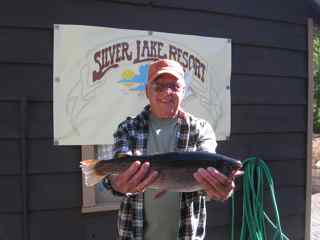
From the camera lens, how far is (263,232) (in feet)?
11.8

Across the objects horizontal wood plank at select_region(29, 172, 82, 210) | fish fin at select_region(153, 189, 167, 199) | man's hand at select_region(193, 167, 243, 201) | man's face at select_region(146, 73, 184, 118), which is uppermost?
man's face at select_region(146, 73, 184, 118)

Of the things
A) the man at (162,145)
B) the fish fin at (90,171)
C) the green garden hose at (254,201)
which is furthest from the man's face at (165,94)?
the green garden hose at (254,201)

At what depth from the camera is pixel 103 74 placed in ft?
9.53

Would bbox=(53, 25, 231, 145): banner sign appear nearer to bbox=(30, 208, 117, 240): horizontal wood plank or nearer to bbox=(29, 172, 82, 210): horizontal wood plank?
bbox=(29, 172, 82, 210): horizontal wood plank

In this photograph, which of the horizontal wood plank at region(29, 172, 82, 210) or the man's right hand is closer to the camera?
the man's right hand

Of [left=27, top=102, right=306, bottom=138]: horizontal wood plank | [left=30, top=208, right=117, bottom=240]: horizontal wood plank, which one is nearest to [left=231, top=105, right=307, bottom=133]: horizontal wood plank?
[left=27, top=102, right=306, bottom=138]: horizontal wood plank

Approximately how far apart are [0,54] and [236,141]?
2008mm

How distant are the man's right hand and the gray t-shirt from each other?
23 cm

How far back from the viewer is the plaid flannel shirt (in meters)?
1.91

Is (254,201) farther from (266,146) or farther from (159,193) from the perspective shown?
(159,193)

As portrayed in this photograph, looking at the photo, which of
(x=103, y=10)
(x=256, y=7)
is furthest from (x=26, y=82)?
(x=256, y=7)

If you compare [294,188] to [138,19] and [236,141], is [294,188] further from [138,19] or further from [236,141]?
[138,19]

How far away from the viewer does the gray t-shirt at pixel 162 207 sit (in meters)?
1.92

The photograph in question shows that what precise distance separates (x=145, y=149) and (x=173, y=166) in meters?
0.29
